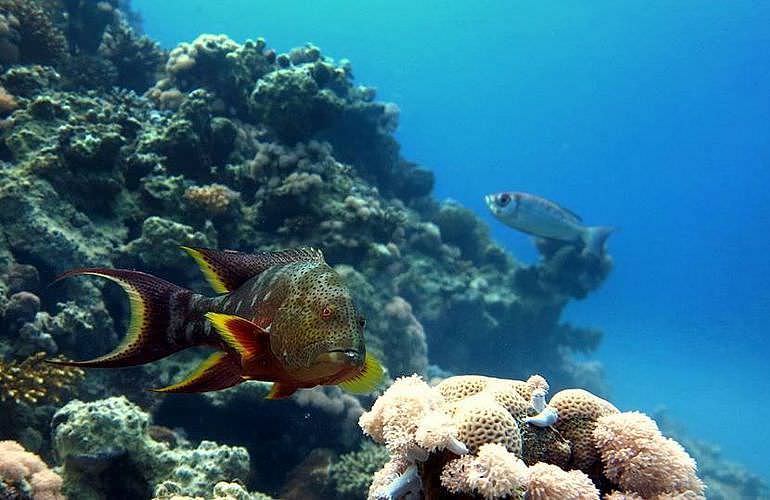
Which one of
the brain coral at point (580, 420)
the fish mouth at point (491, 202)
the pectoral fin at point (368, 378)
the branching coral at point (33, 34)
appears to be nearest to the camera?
the pectoral fin at point (368, 378)

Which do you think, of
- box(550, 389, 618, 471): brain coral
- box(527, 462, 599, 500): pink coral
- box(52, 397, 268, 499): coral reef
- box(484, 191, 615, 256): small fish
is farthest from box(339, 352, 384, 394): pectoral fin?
box(484, 191, 615, 256): small fish

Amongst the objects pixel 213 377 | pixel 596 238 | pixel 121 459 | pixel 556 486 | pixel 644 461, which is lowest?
pixel 121 459

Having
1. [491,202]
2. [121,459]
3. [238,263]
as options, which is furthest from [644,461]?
[491,202]

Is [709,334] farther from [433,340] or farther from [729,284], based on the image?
[433,340]

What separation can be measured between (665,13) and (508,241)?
42.0m

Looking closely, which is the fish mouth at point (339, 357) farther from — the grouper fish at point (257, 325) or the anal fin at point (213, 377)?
the anal fin at point (213, 377)

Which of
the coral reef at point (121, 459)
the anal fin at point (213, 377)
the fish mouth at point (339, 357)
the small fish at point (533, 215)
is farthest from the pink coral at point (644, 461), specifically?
the small fish at point (533, 215)

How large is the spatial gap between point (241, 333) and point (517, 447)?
1.40m

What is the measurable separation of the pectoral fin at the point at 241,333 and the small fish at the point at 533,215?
8.99m

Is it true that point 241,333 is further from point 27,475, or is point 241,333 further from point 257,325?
point 27,475

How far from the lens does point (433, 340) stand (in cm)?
1173

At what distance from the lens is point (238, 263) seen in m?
2.35

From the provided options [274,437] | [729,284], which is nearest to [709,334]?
[729,284]

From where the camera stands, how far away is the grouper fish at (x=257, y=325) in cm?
180
